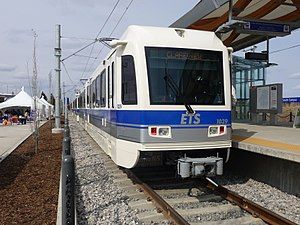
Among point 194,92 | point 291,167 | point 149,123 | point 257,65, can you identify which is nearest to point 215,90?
point 194,92

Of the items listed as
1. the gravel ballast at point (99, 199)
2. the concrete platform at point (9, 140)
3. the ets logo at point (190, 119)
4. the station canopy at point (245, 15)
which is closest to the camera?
the gravel ballast at point (99, 199)

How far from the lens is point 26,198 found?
723 cm

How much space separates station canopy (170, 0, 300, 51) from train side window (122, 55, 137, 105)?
469 centimetres

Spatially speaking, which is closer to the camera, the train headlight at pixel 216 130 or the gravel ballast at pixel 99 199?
the gravel ballast at pixel 99 199

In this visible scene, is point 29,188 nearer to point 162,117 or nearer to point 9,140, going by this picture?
point 162,117

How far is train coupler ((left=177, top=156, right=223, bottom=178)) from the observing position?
23.6ft

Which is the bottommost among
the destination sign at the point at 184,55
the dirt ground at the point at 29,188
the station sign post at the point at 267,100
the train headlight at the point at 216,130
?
the dirt ground at the point at 29,188

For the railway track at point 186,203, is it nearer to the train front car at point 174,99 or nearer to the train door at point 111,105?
the train front car at point 174,99

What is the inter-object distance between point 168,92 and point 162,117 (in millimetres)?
562

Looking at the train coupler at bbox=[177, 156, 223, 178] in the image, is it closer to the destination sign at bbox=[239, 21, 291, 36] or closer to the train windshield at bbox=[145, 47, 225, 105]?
the train windshield at bbox=[145, 47, 225, 105]

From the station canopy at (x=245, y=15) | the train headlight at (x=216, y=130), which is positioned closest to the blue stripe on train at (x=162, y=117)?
the train headlight at (x=216, y=130)

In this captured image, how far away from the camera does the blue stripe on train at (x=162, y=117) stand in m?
7.15

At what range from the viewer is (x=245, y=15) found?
14.3 meters

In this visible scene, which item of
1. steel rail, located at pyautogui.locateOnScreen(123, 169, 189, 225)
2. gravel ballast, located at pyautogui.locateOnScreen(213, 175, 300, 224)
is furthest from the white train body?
gravel ballast, located at pyautogui.locateOnScreen(213, 175, 300, 224)
